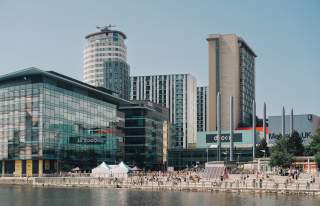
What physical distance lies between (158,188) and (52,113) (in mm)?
55911

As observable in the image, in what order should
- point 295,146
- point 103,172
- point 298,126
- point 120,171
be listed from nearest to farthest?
point 120,171
point 103,172
point 295,146
point 298,126

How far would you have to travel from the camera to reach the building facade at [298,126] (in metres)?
197

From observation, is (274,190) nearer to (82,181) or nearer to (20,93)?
(82,181)

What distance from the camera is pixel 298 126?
650 feet

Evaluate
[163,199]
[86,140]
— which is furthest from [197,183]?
[86,140]

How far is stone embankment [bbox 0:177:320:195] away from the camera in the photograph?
9050 centimetres

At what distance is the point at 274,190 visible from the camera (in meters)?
91.9

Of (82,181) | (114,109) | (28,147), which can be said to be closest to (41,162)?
(28,147)

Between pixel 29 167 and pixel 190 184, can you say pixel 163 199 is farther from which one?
pixel 29 167

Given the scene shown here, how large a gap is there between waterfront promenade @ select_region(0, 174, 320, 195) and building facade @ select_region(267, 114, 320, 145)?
294 feet

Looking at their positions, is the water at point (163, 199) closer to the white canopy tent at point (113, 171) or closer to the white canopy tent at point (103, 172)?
the white canopy tent at point (113, 171)

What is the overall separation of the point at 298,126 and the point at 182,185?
104 meters

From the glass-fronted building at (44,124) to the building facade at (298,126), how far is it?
2532 inches

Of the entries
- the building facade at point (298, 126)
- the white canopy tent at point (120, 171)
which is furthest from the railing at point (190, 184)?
the building facade at point (298, 126)
